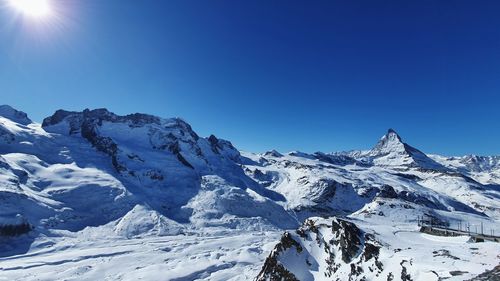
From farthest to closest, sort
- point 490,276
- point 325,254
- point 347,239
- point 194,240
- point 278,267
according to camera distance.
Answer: point 194,240
point 325,254
point 278,267
point 347,239
point 490,276

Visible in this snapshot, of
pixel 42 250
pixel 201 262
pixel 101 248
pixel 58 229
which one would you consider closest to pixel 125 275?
pixel 201 262

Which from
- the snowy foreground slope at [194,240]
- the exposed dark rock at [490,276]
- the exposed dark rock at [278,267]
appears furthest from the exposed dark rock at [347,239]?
the exposed dark rock at [490,276]

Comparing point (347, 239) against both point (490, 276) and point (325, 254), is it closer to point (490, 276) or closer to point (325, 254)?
point (325, 254)

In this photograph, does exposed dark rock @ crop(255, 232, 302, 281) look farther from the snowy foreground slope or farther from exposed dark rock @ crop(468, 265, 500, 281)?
exposed dark rock @ crop(468, 265, 500, 281)

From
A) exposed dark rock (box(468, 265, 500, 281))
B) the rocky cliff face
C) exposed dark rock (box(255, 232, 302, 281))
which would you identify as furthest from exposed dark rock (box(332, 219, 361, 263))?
exposed dark rock (box(468, 265, 500, 281))

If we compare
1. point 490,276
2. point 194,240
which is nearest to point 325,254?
point 490,276

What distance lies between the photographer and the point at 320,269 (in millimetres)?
53969

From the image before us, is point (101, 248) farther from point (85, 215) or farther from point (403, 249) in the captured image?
point (403, 249)

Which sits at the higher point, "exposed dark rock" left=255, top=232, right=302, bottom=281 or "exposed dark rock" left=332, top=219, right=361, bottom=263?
"exposed dark rock" left=332, top=219, right=361, bottom=263

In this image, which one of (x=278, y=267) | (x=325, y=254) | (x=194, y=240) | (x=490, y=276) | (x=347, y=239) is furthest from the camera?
(x=194, y=240)

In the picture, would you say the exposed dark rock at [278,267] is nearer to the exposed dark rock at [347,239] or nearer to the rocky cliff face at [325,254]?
the rocky cliff face at [325,254]

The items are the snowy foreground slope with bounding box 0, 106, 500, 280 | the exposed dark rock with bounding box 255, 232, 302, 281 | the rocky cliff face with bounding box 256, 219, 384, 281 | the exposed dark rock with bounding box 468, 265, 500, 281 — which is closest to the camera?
Answer: the exposed dark rock with bounding box 468, 265, 500, 281

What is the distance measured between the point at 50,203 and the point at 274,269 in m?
141

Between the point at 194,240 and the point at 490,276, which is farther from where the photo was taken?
the point at 194,240
